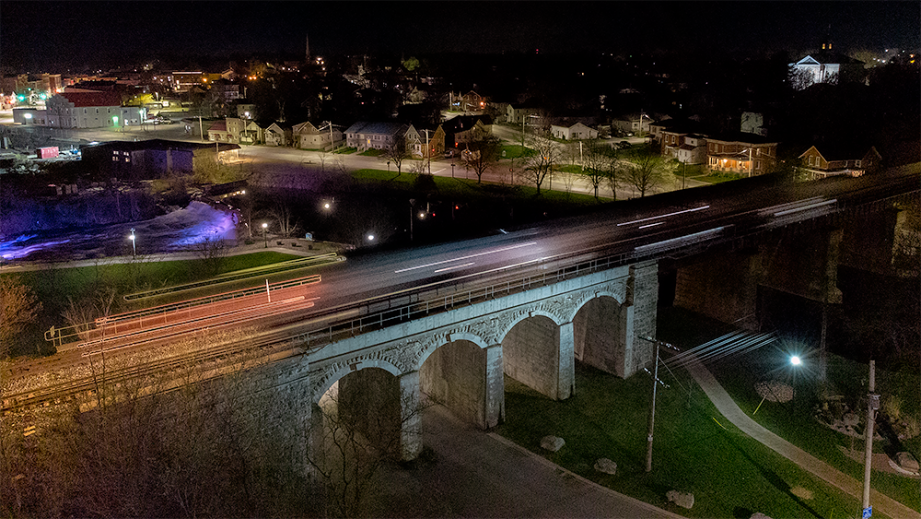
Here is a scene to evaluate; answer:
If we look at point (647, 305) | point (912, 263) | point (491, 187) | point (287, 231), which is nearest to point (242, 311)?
point (647, 305)

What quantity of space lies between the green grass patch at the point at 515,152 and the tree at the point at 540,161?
0.63 meters

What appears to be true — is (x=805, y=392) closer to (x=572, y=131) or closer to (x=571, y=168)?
(x=571, y=168)

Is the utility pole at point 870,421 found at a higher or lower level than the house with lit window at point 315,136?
lower

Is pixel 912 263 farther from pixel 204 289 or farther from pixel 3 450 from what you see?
pixel 3 450

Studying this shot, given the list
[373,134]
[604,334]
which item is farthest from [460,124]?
[604,334]

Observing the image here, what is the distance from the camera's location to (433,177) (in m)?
55.5

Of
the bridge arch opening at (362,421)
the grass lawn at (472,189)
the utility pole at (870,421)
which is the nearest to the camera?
the utility pole at (870,421)

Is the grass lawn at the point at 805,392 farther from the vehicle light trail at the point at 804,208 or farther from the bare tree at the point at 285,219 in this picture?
the bare tree at the point at 285,219

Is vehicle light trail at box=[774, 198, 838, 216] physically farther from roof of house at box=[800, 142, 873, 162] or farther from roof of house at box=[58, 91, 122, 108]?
roof of house at box=[58, 91, 122, 108]

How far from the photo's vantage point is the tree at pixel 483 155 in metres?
A: 55.0

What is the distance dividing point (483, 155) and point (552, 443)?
3791 centimetres

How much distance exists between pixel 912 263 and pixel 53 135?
8308cm

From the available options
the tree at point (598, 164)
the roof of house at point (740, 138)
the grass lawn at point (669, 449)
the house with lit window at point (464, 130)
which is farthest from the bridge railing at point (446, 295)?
the house with lit window at point (464, 130)

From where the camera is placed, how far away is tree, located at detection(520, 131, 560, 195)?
5266 centimetres
